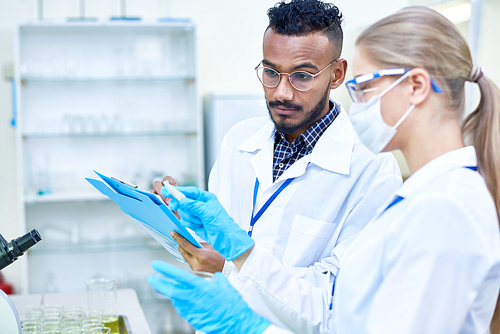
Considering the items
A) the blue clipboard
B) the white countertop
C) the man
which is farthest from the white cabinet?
the blue clipboard

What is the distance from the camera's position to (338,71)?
1.44 metres

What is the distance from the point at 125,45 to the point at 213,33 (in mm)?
704

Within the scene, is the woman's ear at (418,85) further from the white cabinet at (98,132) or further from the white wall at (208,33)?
the white wall at (208,33)

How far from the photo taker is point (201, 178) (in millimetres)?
3256

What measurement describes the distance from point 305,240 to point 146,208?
490mm

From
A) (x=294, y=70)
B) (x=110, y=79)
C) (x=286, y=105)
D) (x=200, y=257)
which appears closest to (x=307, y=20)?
(x=294, y=70)

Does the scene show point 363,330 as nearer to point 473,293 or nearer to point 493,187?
point 473,293

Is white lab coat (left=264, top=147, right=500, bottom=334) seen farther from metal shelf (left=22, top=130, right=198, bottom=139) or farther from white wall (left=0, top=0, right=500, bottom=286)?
white wall (left=0, top=0, right=500, bottom=286)

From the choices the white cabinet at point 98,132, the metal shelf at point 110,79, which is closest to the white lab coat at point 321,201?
the white cabinet at point 98,132

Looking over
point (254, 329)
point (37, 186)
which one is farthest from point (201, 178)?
point (254, 329)

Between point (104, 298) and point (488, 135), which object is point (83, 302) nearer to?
point (104, 298)

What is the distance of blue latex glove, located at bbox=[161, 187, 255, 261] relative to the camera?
1.04 meters

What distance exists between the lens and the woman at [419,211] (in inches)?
29.5

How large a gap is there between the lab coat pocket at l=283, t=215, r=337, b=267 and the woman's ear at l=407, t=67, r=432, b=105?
55 centimetres
